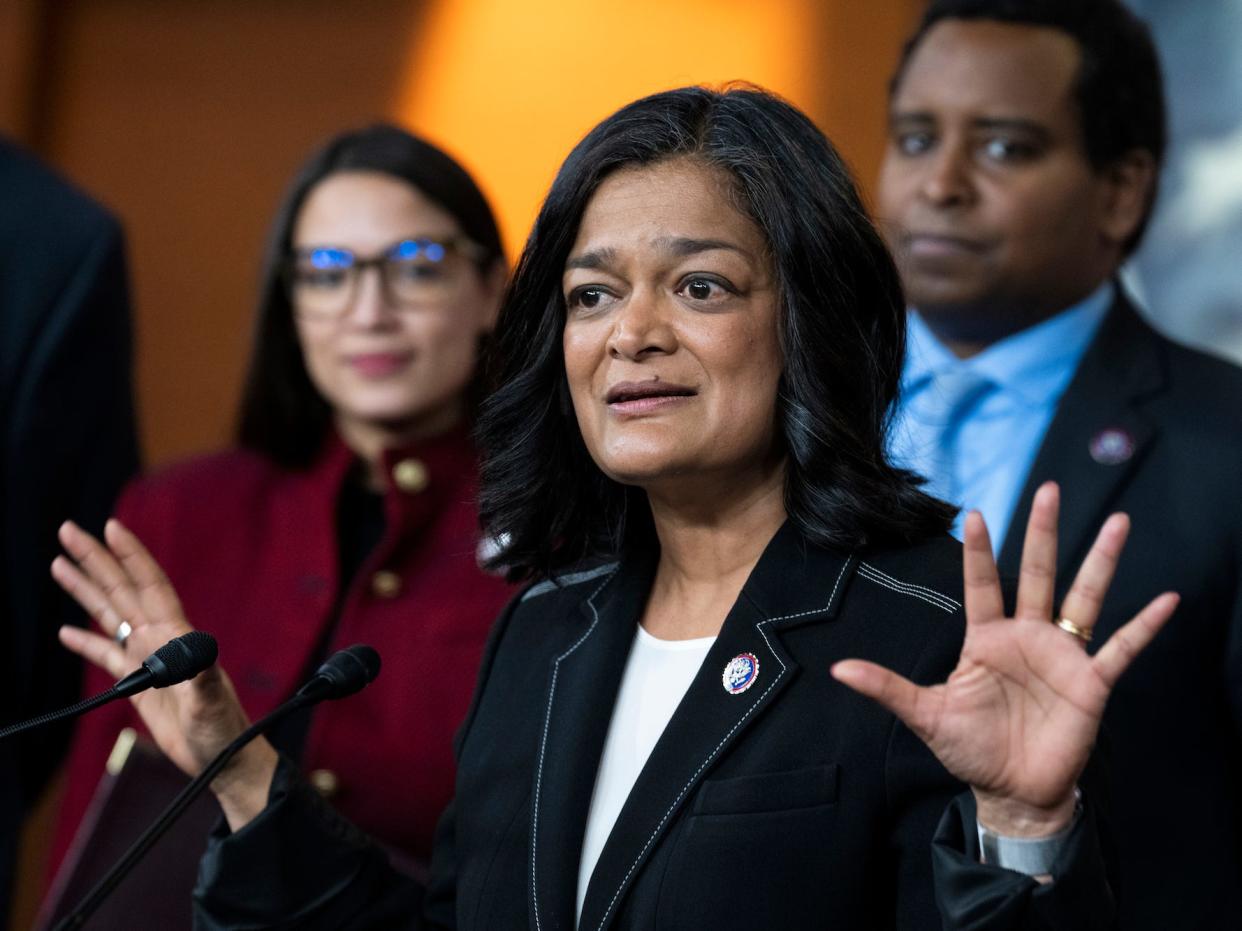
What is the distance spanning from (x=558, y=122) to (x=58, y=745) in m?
2.06

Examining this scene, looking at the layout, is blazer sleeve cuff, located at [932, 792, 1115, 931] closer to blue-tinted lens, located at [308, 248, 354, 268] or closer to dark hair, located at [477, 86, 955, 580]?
dark hair, located at [477, 86, 955, 580]

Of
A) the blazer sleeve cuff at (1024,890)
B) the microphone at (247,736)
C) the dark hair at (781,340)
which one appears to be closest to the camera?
the blazer sleeve cuff at (1024,890)

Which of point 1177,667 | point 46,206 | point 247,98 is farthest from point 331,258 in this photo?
point 247,98

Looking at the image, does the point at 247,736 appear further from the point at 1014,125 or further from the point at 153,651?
the point at 1014,125

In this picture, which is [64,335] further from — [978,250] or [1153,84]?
[1153,84]

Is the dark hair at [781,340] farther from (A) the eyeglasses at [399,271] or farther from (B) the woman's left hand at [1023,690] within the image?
(A) the eyeglasses at [399,271]

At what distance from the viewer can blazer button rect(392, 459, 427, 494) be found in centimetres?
296

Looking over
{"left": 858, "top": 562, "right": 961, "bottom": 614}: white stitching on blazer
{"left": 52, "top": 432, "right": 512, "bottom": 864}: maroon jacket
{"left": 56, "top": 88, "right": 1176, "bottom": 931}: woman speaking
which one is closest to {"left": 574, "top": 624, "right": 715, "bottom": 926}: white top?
{"left": 56, "top": 88, "right": 1176, "bottom": 931}: woman speaking

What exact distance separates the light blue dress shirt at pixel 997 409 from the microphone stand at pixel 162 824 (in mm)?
1250

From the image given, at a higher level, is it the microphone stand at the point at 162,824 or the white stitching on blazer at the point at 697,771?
the white stitching on blazer at the point at 697,771

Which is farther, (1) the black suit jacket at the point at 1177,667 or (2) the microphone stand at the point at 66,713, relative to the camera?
(1) the black suit jacket at the point at 1177,667

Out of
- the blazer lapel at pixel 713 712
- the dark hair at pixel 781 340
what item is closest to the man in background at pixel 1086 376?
the dark hair at pixel 781 340

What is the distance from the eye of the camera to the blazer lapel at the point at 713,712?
1720 millimetres

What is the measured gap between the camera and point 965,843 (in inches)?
60.4
